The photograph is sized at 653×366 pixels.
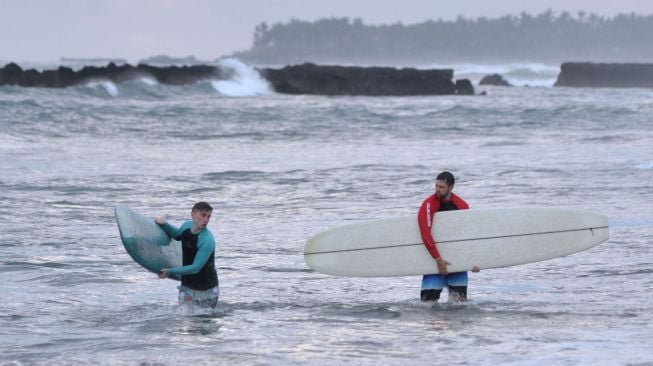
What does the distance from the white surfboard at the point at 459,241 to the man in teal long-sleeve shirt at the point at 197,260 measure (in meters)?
1.02

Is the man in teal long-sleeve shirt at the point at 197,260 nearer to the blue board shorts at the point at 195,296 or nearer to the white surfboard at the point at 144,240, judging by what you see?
the blue board shorts at the point at 195,296

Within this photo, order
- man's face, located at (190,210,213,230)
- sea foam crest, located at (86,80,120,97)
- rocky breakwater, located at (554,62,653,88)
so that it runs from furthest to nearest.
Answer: rocky breakwater, located at (554,62,653,88), sea foam crest, located at (86,80,120,97), man's face, located at (190,210,213,230)

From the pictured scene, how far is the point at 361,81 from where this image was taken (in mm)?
56938

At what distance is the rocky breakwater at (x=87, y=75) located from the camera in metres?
42.5

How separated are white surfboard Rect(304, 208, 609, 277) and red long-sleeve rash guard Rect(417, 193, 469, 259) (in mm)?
60

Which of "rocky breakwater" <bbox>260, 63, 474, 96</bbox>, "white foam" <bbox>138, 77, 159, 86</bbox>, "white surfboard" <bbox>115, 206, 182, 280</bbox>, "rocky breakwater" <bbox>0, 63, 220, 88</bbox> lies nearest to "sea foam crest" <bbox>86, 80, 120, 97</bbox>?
"rocky breakwater" <bbox>0, 63, 220, 88</bbox>

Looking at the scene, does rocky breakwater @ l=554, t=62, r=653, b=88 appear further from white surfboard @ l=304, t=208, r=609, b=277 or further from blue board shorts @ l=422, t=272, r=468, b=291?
blue board shorts @ l=422, t=272, r=468, b=291

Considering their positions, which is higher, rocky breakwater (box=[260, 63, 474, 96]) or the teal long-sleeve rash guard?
rocky breakwater (box=[260, 63, 474, 96])

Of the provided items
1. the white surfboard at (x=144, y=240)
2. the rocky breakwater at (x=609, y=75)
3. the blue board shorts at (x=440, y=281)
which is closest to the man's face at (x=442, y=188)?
the blue board shorts at (x=440, y=281)

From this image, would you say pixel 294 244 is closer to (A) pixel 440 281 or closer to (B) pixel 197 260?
(A) pixel 440 281

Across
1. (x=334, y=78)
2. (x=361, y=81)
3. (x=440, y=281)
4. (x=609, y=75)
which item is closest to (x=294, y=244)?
(x=440, y=281)

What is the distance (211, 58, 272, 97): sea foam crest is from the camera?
173ft

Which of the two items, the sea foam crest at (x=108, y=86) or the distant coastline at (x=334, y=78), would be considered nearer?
the sea foam crest at (x=108, y=86)

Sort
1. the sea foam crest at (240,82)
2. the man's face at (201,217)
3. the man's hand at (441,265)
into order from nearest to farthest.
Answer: the man's face at (201,217)
the man's hand at (441,265)
the sea foam crest at (240,82)
